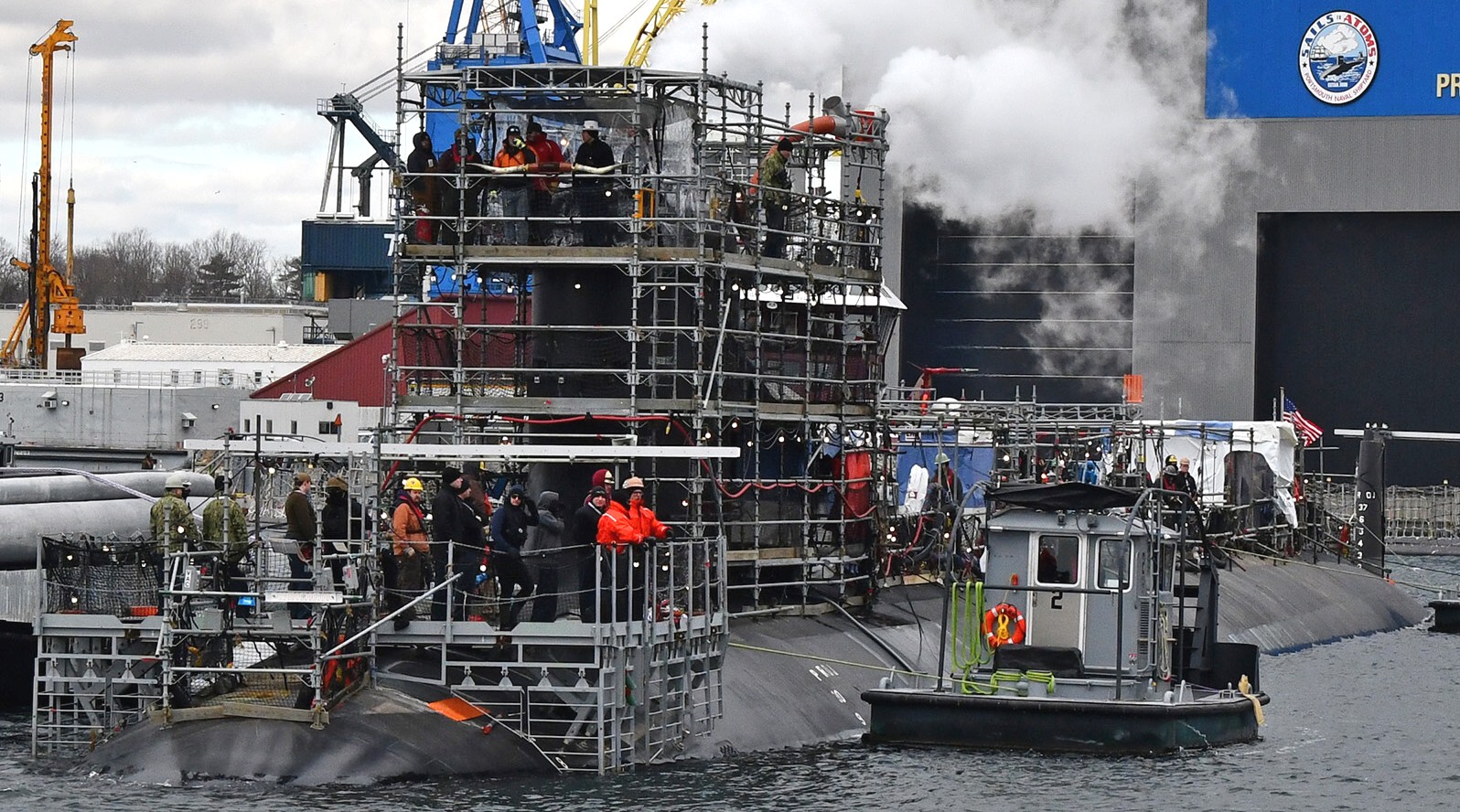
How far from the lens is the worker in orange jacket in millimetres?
23391

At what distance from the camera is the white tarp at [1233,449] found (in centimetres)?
5175

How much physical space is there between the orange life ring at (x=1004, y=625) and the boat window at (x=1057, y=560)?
0.81m

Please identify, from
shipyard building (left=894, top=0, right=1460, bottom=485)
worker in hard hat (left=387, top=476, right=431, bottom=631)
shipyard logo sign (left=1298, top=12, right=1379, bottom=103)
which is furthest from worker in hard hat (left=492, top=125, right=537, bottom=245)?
shipyard logo sign (left=1298, top=12, right=1379, bottom=103)

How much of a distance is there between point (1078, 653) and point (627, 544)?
285 inches

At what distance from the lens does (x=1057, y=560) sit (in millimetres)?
28688

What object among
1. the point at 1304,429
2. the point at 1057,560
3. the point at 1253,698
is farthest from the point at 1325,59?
the point at 1057,560

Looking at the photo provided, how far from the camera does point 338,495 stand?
25.7 meters

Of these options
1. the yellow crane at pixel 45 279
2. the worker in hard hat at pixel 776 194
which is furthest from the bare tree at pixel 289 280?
the worker in hard hat at pixel 776 194

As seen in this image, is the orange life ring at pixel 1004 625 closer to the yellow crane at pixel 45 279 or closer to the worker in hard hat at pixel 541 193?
the worker in hard hat at pixel 541 193

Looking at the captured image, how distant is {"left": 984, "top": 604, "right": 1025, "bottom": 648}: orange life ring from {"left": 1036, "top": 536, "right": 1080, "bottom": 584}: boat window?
31.8 inches

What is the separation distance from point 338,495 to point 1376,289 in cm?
6125

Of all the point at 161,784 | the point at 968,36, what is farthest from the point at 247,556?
the point at 968,36

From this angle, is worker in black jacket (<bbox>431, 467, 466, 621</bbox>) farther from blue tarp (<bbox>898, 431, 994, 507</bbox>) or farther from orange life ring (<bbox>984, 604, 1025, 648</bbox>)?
blue tarp (<bbox>898, 431, 994, 507</bbox>)

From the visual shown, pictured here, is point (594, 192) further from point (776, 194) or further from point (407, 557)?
point (407, 557)
